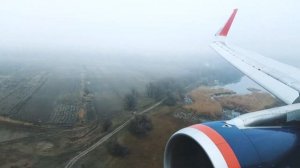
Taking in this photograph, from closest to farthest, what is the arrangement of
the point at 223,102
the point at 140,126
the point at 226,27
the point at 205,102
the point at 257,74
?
the point at 257,74, the point at 226,27, the point at 140,126, the point at 205,102, the point at 223,102

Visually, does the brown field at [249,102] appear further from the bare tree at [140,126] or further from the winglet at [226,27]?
the winglet at [226,27]

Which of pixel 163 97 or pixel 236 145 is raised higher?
pixel 236 145

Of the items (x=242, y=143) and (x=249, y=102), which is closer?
(x=242, y=143)

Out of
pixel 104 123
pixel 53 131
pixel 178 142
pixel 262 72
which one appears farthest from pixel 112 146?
pixel 178 142

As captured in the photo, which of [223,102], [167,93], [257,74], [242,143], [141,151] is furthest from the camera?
[167,93]

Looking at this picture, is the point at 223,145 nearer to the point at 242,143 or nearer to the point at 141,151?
the point at 242,143

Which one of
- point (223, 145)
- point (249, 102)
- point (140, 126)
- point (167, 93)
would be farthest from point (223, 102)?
point (223, 145)

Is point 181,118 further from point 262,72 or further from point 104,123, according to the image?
point 262,72

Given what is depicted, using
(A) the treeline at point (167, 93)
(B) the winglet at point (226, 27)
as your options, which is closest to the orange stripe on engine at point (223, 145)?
(B) the winglet at point (226, 27)
